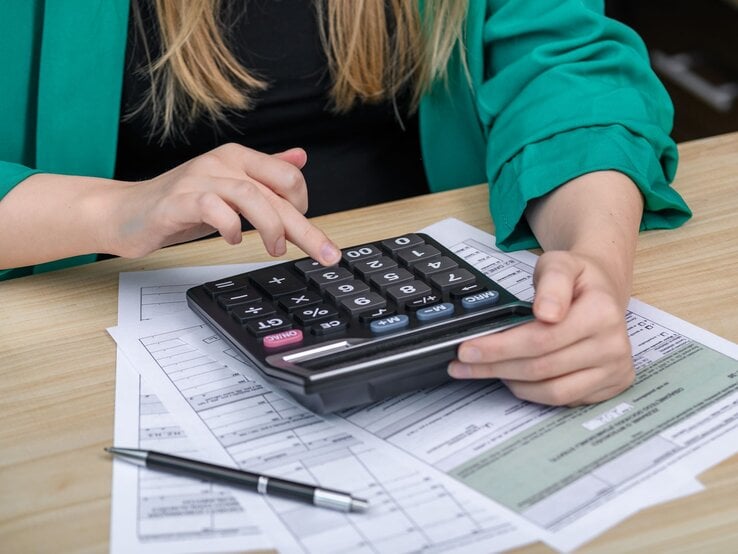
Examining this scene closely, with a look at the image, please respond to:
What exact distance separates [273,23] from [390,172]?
199 millimetres

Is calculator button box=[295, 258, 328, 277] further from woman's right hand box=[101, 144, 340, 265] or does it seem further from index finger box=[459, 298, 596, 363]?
index finger box=[459, 298, 596, 363]

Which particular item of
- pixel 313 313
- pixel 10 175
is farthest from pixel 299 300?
pixel 10 175

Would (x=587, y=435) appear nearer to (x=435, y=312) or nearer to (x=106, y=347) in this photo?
(x=435, y=312)

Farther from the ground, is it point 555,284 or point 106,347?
point 555,284

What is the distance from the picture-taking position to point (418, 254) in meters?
0.65

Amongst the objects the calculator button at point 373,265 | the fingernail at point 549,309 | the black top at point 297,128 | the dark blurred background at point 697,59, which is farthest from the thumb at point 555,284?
the dark blurred background at point 697,59

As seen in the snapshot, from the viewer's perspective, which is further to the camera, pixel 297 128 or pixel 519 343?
pixel 297 128

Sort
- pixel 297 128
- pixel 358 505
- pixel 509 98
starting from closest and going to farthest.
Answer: pixel 358 505 < pixel 509 98 < pixel 297 128

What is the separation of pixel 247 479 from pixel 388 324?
4.9 inches

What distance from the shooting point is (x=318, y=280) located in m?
0.62

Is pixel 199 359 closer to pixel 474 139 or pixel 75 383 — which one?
pixel 75 383

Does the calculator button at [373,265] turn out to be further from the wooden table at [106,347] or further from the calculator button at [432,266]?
the wooden table at [106,347]

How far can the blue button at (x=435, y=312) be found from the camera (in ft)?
1.87

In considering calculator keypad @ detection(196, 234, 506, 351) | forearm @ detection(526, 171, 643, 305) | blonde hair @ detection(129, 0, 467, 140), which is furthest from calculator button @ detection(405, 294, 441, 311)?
blonde hair @ detection(129, 0, 467, 140)
